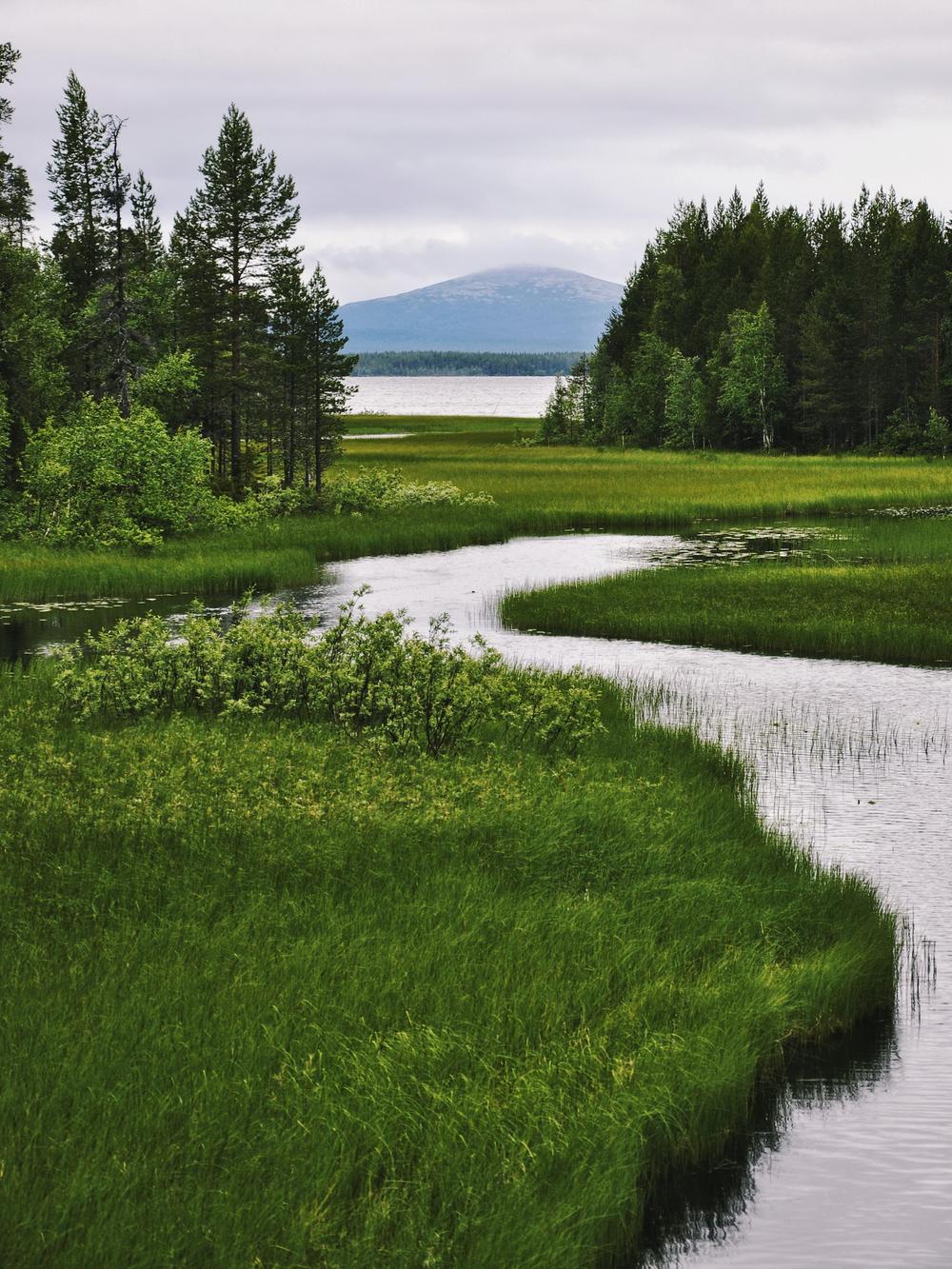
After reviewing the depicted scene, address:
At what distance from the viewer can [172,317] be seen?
58.4 metres

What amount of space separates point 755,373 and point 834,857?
84.8 m

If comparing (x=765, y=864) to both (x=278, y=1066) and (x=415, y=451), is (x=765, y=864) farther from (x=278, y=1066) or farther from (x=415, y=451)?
(x=415, y=451)

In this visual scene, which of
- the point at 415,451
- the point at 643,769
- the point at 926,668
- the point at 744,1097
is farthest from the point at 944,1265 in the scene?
the point at 415,451

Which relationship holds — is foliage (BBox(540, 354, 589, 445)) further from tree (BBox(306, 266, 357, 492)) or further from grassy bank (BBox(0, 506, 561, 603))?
grassy bank (BBox(0, 506, 561, 603))

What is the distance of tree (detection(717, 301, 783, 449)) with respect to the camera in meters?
93.2

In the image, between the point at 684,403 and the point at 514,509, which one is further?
the point at 684,403

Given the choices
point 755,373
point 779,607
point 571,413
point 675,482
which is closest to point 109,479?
point 779,607

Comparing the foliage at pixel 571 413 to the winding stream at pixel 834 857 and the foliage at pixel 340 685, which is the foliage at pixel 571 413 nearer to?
the winding stream at pixel 834 857

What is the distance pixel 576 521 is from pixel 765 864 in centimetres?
4059

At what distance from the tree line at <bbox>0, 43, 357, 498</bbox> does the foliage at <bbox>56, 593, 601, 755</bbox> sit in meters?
26.3

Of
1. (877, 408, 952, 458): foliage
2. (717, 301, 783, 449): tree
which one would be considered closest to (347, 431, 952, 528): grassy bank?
(877, 408, 952, 458): foliage

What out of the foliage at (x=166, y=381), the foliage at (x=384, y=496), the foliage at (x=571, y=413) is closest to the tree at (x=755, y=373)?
the foliage at (x=571, y=413)

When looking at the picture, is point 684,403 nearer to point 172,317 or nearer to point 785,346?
point 785,346

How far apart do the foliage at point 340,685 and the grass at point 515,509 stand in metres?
17.3
